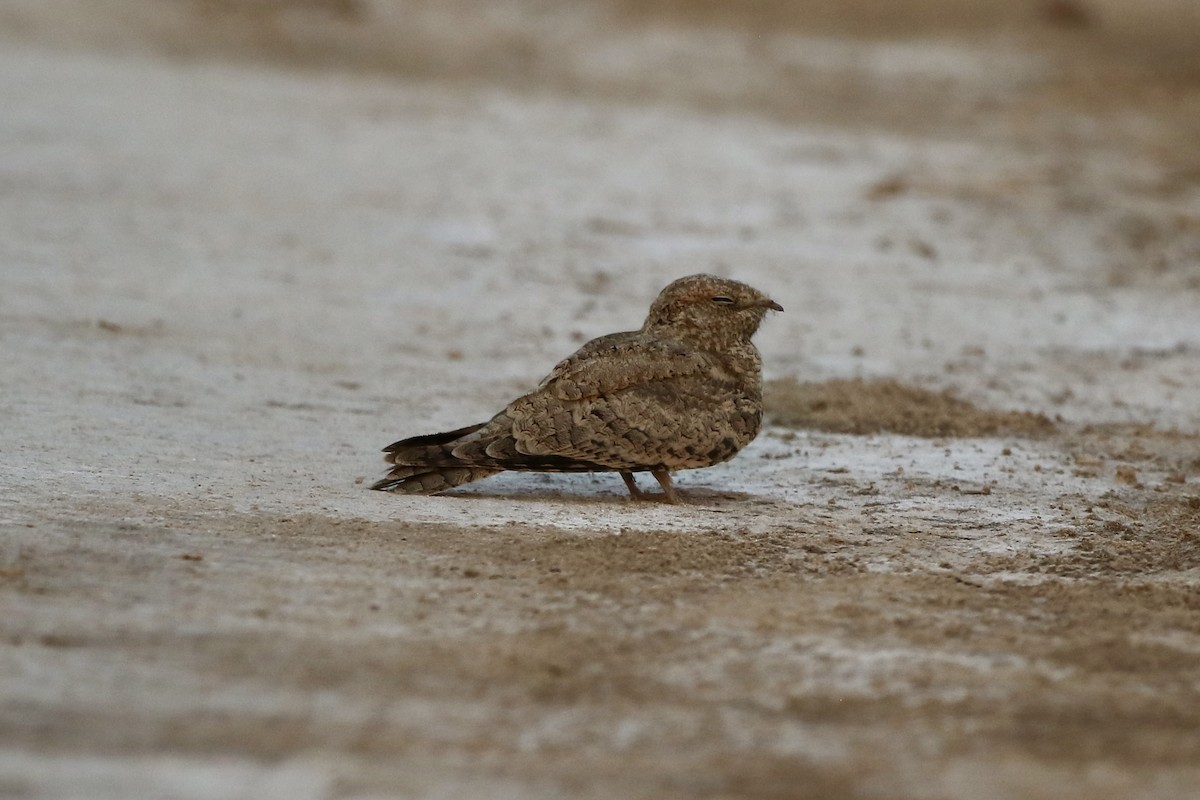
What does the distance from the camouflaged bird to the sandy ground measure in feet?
0.60

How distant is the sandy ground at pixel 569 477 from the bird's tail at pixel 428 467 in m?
0.12

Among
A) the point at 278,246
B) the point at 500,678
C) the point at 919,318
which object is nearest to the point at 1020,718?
the point at 500,678

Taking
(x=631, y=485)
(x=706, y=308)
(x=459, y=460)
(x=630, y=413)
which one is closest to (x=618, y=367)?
(x=630, y=413)

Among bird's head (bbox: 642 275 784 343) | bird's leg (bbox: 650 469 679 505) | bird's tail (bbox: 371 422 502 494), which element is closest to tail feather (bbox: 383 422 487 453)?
bird's tail (bbox: 371 422 502 494)

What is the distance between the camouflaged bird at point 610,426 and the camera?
5.64m

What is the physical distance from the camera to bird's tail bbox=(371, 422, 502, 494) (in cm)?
568

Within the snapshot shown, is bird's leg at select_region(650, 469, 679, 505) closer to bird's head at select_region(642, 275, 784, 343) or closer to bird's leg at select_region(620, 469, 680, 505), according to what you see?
bird's leg at select_region(620, 469, 680, 505)

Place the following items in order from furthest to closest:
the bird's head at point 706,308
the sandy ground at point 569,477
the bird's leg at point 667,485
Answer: the bird's head at point 706,308
the bird's leg at point 667,485
the sandy ground at point 569,477

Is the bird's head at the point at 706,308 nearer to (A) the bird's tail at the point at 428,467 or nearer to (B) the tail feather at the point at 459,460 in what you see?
(B) the tail feather at the point at 459,460

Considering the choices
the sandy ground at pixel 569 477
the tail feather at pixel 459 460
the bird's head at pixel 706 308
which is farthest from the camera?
the bird's head at pixel 706 308

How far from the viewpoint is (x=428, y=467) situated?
5.70 metres

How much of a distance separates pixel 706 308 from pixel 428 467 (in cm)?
129

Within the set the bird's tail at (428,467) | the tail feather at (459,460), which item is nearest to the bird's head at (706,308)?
the tail feather at (459,460)

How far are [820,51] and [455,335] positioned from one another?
478 inches
